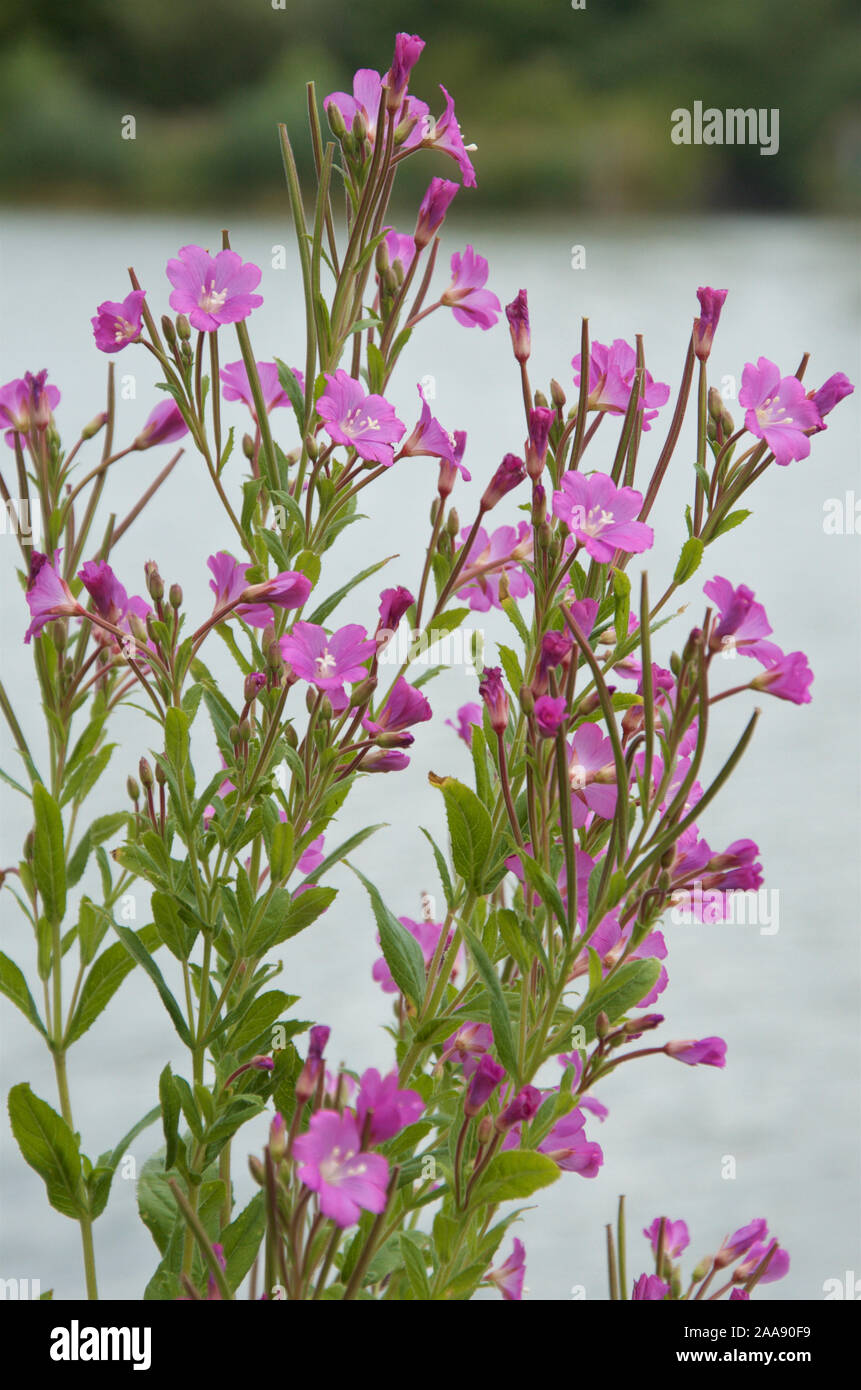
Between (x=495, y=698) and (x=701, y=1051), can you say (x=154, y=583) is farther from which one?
(x=701, y=1051)

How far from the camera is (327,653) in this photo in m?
0.44

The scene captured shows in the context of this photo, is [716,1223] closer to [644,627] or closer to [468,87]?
[644,627]

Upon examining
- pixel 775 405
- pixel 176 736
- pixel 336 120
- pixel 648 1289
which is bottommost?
pixel 648 1289

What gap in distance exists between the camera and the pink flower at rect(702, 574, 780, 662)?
405 mm

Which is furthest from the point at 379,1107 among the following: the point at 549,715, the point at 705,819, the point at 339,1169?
the point at 705,819

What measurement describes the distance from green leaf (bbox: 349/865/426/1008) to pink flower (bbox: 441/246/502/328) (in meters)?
0.22

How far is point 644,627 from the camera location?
15.2 inches

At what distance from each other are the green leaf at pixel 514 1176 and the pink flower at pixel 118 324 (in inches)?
11.5

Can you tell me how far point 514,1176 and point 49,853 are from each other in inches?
9.2

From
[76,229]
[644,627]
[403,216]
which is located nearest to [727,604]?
[644,627]

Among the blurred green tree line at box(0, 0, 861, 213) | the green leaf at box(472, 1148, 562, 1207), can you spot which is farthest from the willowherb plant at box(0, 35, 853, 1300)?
the blurred green tree line at box(0, 0, 861, 213)

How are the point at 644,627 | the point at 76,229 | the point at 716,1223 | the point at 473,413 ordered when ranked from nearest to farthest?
the point at 644,627, the point at 716,1223, the point at 473,413, the point at 76,229

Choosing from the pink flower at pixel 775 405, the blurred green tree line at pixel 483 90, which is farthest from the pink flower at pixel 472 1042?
the blurred green tree line at pixel 483 90

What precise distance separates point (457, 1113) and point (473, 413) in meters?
3.27
